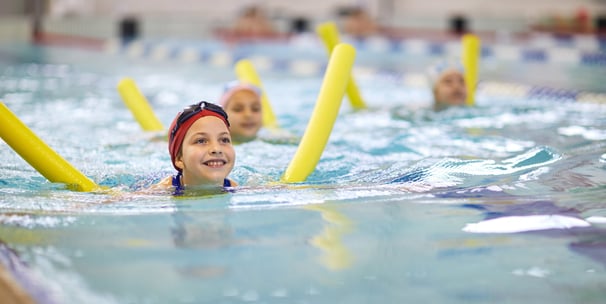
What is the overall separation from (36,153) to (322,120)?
131 cm

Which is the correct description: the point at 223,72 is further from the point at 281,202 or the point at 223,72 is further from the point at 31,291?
the point at 31,291

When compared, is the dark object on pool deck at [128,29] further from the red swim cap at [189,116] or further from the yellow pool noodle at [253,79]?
the red swim cap at [189,116]

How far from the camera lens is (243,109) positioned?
17.8 ft

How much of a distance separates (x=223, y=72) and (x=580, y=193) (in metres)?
9.49

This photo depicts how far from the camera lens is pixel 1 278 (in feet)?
7.66

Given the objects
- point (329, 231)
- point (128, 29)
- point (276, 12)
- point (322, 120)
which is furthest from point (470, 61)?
point (276, 12)

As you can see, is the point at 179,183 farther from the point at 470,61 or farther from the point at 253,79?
the point at 470,61

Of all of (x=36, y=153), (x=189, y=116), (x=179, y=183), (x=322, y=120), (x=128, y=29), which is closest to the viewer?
(x=36, y=153)

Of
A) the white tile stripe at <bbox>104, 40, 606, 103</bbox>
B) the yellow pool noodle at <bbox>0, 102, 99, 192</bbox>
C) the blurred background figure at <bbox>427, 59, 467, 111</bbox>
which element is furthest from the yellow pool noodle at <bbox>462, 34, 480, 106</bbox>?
the yellow pool noodle at <bbox>0, 102, 99, 192</bbox>

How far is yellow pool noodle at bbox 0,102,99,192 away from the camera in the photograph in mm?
3494

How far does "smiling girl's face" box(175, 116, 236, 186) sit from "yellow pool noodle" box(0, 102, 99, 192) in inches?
18.2

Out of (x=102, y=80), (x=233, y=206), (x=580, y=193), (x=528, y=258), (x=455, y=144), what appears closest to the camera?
(x=528, y=258)

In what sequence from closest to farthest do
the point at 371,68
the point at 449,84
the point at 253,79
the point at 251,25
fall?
the point at 253,79 < the point at 449,84 < the point at 371,68 < the point at 251,25

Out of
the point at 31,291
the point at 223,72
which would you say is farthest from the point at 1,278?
the point at 223,72
